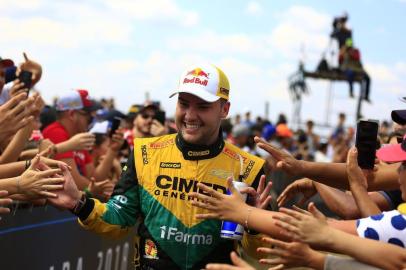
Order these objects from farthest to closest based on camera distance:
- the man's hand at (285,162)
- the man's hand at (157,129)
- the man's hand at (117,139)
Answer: the man's hand at (157,129), the man's hand at (117,139), the man's hand at (285,162)

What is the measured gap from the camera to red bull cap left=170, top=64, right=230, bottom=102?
395 cm

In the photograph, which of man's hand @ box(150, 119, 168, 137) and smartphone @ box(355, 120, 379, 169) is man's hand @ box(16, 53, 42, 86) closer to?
man's hand @ box(150, 119, 168, 137)

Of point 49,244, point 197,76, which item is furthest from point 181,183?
point 49,244

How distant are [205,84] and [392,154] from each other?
1333 mm

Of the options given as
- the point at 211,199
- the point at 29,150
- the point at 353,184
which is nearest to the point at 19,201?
the point at 29,150

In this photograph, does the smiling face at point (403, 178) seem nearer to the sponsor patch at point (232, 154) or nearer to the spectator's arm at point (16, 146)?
the sponsor patch at point (232, 154)

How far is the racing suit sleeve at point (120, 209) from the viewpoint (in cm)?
388

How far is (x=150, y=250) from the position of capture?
3912mm

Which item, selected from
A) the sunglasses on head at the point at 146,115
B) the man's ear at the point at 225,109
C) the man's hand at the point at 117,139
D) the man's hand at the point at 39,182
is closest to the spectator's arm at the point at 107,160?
the man's hand at the point at 117,139

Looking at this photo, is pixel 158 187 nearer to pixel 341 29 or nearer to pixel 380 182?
pixel 380 182

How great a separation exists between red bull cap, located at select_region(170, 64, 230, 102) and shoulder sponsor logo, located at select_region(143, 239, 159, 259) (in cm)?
99

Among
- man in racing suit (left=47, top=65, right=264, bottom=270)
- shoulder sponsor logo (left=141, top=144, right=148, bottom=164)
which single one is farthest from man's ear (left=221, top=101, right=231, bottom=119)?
shoulder sponsor logo (left=141, top=144, right=148, bottom=164)

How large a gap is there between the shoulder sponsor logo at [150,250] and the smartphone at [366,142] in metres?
1.51

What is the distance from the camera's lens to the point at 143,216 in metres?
4.05
